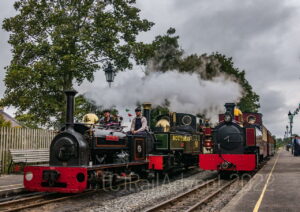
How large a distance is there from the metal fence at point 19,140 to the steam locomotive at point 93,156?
15.4 feet

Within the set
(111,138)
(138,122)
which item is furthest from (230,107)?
(111,138)

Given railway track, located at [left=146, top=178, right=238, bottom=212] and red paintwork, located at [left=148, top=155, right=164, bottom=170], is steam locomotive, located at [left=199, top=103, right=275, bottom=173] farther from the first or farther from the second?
red paintwork, located at [left=148, top=155, right=164, bottom=170]

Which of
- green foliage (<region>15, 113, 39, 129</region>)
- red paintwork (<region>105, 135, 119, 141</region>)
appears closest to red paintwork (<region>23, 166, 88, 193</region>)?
red paintwork (<region>105, 135, 119, 141</region>)

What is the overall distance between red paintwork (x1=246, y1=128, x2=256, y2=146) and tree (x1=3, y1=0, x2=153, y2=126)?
8664mm

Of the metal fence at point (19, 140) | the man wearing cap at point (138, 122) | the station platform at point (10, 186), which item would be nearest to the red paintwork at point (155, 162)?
the man wearing cap at point (138, 122)

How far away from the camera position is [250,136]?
13172mm

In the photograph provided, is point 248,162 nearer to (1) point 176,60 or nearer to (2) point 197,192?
(2) point 197,192

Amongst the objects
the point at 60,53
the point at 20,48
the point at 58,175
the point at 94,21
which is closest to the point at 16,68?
the point at 20,48

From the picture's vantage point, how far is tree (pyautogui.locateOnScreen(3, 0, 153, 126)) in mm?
17781

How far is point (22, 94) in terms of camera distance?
17969mm

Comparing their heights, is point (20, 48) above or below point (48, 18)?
below

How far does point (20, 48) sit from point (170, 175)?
1011cm

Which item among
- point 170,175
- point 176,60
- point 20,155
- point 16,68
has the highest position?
point 176,60

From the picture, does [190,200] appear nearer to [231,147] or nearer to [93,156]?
[93,156]
